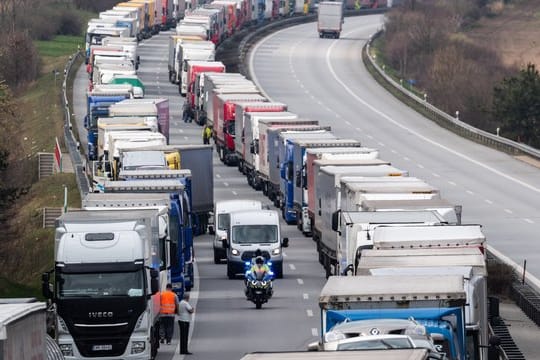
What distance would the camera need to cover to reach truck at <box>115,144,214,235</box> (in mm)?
54188

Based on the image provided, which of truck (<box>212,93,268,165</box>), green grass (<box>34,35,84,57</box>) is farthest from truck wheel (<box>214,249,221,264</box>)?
green grass (<box>34,35,84,57</box>)

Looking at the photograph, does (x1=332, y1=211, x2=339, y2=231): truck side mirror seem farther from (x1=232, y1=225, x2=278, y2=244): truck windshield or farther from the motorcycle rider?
(x1=232, y1=225, x2=278, y2=244): truck windshield

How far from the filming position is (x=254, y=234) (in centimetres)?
4562

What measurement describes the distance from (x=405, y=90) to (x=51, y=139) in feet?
87.1

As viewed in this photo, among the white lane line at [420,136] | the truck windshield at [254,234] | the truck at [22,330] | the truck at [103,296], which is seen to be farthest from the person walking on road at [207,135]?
the truck at [22,330]

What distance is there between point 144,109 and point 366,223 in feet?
117

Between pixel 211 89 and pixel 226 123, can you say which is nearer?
pixel 226 123

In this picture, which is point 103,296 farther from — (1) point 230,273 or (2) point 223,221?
(2) point 223,221

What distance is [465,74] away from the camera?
11200cm

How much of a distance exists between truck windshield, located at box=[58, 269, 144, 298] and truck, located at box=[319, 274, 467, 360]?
28.9 ft

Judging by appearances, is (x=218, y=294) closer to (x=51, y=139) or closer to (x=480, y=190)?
(x=480, y=190)

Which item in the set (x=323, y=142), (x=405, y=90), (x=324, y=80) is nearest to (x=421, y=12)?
(x=324, y=80)

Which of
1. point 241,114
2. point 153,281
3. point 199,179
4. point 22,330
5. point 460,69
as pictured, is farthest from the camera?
point 460,69

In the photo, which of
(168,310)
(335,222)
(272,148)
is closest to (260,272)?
(335,222)
